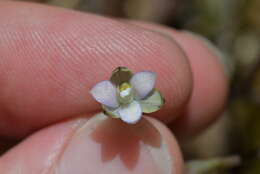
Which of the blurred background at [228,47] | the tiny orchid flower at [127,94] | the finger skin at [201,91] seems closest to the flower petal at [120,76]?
the tiny orchid flower at [127,94]

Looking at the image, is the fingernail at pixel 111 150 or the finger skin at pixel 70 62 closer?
the fingernail at pixel 111 150

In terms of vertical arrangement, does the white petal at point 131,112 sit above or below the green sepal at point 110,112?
above

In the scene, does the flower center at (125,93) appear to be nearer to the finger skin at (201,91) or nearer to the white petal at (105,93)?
the white petal at (105,93)

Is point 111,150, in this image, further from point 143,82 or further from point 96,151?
point 143,82

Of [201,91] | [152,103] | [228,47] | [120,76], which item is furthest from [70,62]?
[228,47]

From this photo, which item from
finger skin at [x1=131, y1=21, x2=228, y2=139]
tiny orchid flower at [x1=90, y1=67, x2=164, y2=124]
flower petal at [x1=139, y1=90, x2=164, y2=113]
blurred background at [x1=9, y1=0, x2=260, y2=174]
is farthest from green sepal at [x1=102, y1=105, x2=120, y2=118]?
blurred background at [x1=9, y1=0, x2=260, y2=174]
